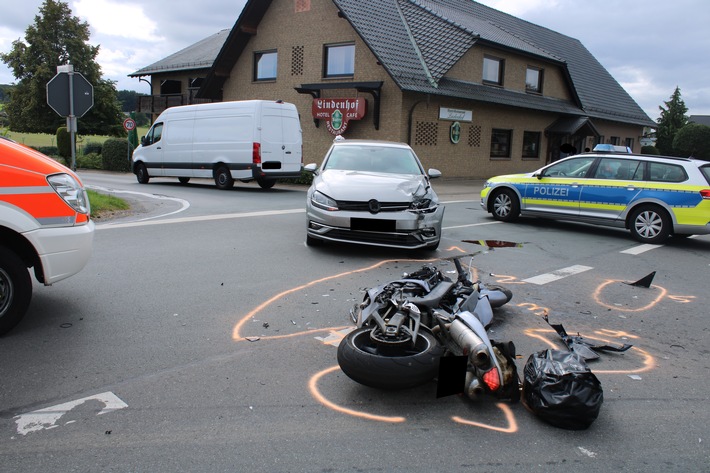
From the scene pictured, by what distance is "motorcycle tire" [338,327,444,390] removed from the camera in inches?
134

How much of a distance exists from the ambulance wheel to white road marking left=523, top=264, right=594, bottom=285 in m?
5.15

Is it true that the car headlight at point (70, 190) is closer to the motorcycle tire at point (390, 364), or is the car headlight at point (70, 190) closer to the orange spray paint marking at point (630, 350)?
the motorcycle tire at point (390, 364)

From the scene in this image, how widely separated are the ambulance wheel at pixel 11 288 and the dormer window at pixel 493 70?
79.8 feet

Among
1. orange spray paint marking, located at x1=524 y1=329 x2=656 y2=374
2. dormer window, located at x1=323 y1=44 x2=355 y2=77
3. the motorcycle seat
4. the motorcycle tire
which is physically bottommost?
orange spray paint marking, located at x1=524 y1=329 x2=656 y2=374

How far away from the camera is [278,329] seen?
15.6 ft

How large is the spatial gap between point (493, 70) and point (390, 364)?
2553 cm

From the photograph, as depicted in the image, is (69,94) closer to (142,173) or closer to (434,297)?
(142,173)

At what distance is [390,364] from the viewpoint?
3414 millimetres

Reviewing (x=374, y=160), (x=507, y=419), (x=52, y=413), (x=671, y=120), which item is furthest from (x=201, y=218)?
(x=671, y=120)

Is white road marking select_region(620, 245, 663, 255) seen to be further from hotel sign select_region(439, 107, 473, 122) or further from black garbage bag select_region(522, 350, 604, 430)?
hotel sign select_region(439, 107, 473, 122)

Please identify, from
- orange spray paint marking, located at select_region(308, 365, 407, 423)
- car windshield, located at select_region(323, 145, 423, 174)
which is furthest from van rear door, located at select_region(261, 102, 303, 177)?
orange spray paint marking, located at select_region(308, 365, 407, 423)

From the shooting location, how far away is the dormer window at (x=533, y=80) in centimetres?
2898

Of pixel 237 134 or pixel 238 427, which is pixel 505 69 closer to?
pixel 237 134

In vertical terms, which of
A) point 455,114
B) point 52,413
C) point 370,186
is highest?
point 455,114
